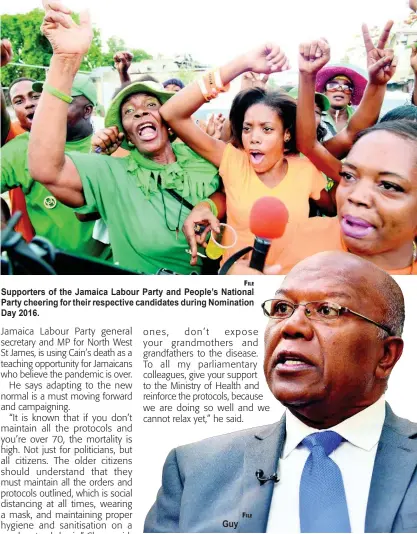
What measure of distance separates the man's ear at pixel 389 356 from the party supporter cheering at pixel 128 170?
87 centimetres

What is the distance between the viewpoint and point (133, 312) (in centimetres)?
372

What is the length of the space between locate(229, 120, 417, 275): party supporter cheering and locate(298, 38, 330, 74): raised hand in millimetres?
334

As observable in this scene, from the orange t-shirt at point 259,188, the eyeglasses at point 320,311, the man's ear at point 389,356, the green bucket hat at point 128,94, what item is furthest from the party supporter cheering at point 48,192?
the man's ear at point 389,356

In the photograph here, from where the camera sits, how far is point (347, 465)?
10.8 feet

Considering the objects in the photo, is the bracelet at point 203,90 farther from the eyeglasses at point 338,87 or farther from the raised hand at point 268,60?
the eyeglasses at point 338,87

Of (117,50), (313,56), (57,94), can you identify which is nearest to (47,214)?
(57,94)

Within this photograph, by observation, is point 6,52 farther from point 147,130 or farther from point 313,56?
point 313,56

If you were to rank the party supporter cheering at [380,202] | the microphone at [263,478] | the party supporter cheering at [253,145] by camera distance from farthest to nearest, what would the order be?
1. the party supporter cheering at [253,145]
2. the party supporter cheering at [380,202]
3. the microphone at [263,478]

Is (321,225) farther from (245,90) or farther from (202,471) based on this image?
(202,471)

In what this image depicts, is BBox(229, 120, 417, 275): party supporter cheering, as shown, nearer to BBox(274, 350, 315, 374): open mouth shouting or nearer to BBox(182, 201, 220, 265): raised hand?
BBox(182, 201, 220, 265): raised hand

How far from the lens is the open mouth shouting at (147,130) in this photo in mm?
3588

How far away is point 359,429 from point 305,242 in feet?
2.62

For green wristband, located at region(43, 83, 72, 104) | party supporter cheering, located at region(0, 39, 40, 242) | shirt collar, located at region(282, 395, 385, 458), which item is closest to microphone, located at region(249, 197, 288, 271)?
shirt collar, located at region(282, 395, 385, 458)

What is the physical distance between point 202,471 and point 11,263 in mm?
1170
